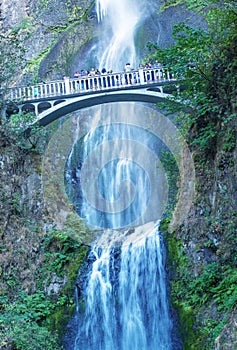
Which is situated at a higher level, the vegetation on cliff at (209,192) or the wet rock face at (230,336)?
the vegetation on cliff at (209,192)

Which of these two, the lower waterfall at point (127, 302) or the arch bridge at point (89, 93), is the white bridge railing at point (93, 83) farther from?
the lower waterfall at point (127, 302)

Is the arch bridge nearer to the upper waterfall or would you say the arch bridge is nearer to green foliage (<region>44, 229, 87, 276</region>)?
green foliage (<region>44, 229, 87, 276</region>)

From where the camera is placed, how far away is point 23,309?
12.4m

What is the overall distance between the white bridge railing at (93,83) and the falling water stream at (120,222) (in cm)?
499

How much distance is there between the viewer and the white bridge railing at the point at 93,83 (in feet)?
53.3

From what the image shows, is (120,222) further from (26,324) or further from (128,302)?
(26,324)

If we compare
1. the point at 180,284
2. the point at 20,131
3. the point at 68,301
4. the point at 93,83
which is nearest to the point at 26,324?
the point at 68,301

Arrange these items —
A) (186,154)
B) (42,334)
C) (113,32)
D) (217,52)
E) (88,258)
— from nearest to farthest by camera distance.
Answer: (42,334)
(217,52)
(88,258)
(186,154)
(113,32)

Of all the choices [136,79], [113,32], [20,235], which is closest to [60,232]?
[20,235]

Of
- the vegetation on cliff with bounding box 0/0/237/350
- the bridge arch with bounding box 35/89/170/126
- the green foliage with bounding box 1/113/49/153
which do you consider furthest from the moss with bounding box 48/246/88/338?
the bridge arch with bounding box 35/89/170/126

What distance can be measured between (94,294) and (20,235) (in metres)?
3.38

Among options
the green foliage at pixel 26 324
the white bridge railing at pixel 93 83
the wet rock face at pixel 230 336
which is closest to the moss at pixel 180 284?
the wet rock face at pixel 230 336

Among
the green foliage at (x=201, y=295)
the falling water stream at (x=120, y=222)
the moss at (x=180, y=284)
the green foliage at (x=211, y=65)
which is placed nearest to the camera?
the green foliage at (x=201, y=295)

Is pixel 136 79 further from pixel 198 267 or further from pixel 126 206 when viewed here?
pixel 198 267
